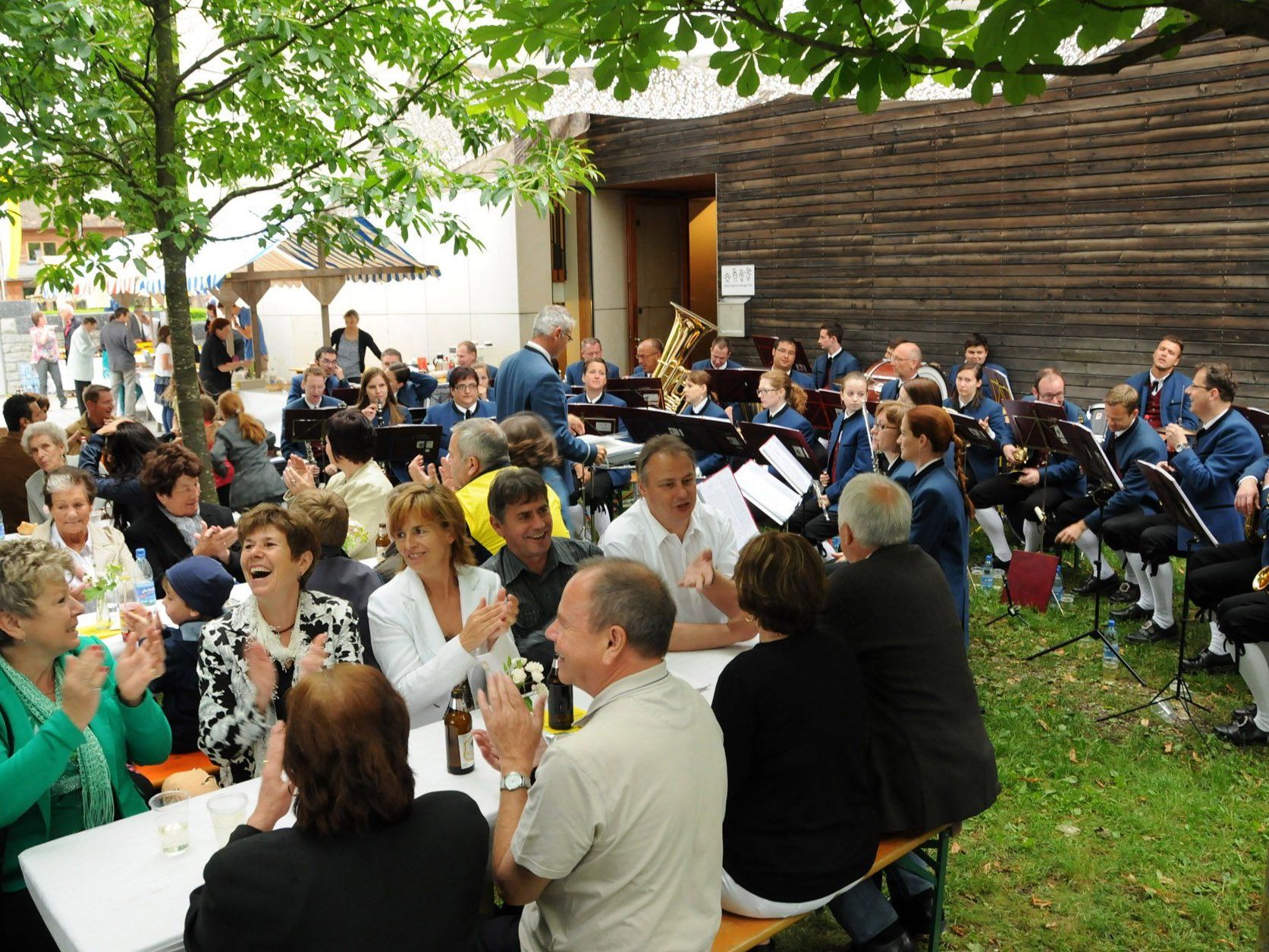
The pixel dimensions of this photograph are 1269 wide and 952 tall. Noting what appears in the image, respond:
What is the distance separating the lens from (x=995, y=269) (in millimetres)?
12352

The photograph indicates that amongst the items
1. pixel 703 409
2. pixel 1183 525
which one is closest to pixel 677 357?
pixel 703 409

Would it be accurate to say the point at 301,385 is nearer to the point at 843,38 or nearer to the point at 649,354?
the point at 649,354

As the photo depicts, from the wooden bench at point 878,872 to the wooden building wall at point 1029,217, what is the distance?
8.58 meters

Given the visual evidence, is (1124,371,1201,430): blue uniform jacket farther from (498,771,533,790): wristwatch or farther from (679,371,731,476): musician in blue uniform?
(498,771,533,790): wristwatch

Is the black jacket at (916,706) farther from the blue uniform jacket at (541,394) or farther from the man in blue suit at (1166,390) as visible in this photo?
the man in blue suit at (1166,390)

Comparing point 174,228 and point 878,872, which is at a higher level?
point 174,228

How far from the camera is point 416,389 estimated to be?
11594 mm

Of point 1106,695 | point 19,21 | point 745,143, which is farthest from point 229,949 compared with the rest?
point 745,143

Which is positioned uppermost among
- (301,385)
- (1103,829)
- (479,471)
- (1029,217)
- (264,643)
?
(1029,217)

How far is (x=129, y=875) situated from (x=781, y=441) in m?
5.61

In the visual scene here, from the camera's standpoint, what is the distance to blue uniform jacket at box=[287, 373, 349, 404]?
10.4 metres

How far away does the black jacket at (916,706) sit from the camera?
341 centimetres

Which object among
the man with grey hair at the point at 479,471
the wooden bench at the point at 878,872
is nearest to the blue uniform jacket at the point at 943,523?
the wooden bench at the point at 878,872

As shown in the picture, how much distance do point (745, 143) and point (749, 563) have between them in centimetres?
1282
